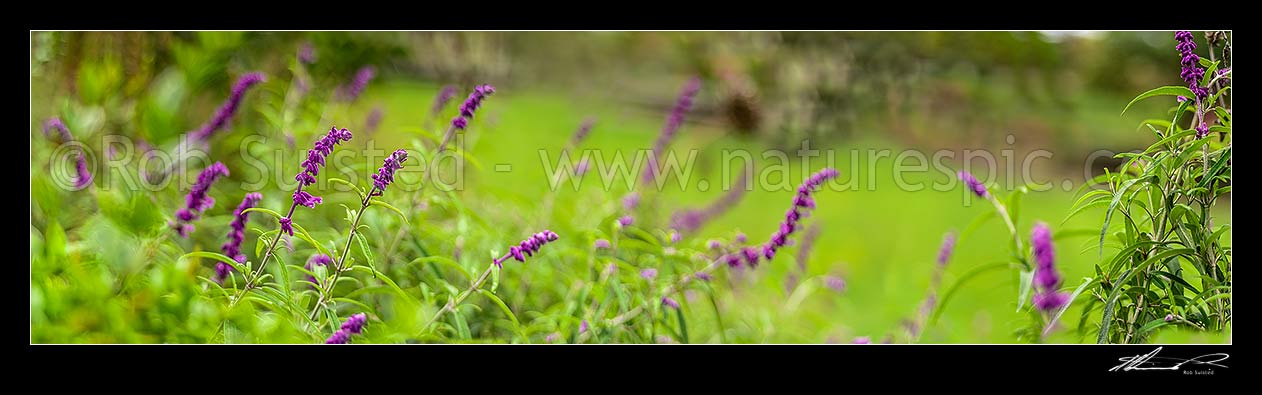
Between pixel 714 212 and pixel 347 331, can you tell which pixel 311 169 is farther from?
pixel 714 212

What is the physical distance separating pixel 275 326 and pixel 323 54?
1651 mm

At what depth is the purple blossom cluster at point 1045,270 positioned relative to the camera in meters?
1.30

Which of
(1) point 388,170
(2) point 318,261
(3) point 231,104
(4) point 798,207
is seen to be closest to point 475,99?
(1) point 388,170

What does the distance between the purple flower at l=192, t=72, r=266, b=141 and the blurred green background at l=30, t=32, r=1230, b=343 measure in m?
0.14

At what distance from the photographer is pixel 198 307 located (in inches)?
36.5

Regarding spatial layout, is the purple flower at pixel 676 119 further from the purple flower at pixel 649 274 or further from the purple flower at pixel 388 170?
the purple flower at pixel 388 170

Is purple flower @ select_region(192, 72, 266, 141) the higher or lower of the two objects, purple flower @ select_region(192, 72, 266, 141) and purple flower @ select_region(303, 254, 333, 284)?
the higher

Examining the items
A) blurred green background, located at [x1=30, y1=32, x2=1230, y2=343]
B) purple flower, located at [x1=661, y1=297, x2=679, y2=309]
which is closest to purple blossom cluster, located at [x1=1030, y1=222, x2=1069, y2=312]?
blurred green background, located at [x1=30, y1=32, x2=1230, y2=343]

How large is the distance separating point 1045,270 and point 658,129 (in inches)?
176

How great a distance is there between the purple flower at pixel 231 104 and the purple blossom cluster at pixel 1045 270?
4.06ft

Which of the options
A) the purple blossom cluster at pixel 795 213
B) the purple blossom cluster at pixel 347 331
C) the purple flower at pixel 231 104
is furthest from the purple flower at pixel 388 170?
the purple flower at pixel 231 104
